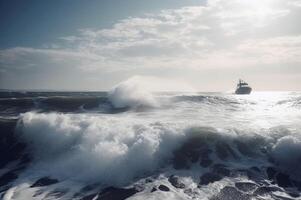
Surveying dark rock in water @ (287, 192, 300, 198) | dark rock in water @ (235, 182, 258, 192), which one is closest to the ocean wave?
dark rock in water @ (287, 192, 300, 198)

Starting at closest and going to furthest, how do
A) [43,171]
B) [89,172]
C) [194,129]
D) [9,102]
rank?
[89,172], [43,171], [194,129], [9,102]

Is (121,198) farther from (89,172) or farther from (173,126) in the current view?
(173,126)

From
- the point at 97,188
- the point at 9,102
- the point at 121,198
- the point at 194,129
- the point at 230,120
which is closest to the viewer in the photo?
the point at 121,198

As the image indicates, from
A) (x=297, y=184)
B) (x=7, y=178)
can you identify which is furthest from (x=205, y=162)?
(x=7, y=178)

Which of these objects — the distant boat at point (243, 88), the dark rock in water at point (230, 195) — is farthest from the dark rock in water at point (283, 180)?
the distant boat at point (243, 88)

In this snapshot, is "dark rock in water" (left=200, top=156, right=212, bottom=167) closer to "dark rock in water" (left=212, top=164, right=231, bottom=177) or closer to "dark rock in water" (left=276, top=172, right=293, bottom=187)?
"dark rock in water" (left=212, top=164, right=231, bottom=177)

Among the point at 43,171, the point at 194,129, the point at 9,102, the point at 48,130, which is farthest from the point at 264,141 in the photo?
the point at 9,102
